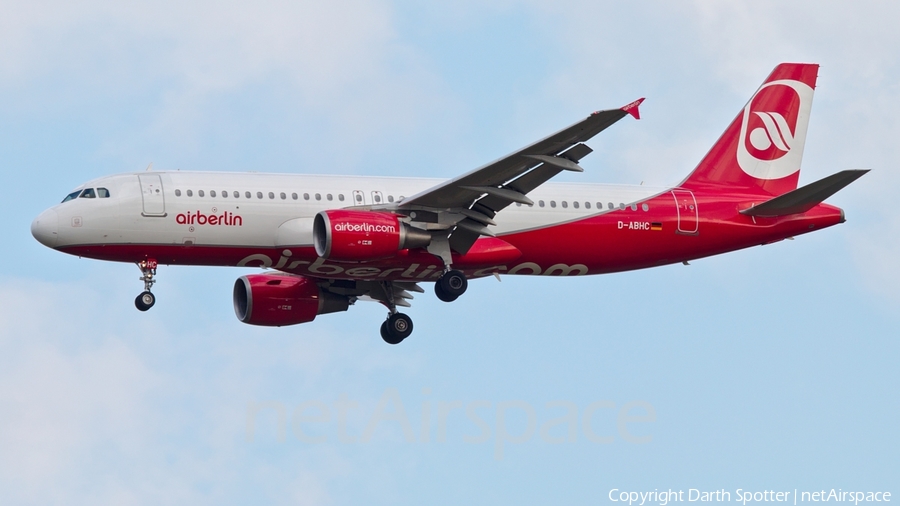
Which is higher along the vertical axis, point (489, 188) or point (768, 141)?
point (768, 141)

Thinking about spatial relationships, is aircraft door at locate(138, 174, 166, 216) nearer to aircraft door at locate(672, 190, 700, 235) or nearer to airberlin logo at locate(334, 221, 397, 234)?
airberlin logo at locate(334, 221, 397, 234)

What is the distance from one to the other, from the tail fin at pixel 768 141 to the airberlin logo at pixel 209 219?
593 inches

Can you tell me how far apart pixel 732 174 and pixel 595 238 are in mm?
6109

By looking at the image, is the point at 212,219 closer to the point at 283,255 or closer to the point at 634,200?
the point at 283,255

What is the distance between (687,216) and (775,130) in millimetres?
5618

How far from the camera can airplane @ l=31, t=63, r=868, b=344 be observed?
42.4 metres

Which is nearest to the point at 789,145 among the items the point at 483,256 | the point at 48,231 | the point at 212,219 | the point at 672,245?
the point at 672,245

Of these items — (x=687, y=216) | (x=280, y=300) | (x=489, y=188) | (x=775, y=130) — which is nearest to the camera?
(x=489, y=188)

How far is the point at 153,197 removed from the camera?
42781mm

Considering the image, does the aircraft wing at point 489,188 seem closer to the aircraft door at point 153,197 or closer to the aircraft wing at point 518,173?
the aircraft wing at point 518,173

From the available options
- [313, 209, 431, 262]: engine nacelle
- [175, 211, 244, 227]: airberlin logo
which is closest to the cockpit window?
[175, 211, 244, 227]: airberlin logo

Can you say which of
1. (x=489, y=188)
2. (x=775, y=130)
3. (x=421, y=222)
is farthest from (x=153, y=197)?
(x=775, y=130)

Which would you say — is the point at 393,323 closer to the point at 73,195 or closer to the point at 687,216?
the point at 687,216

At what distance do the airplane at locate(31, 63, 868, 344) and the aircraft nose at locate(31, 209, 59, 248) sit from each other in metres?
0.04
